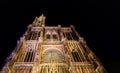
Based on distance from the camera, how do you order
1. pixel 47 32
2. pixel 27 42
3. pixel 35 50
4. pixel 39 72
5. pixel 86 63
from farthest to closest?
pixel 47 32
pixel 27 42
pixel 35 50
pixel 86 63
pixel 39 72

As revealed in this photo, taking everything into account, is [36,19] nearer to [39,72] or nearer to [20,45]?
[20,45]

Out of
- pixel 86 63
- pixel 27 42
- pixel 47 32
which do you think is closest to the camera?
pixel 86 63

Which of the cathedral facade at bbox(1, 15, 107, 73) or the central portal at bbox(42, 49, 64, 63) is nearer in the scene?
the cathedral facade at bbox(1, 15, 107, 73)

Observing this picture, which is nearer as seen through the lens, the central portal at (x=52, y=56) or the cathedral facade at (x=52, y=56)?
the cathedral facade at (x=52, y=56)

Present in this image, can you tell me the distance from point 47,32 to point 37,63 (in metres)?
9.37

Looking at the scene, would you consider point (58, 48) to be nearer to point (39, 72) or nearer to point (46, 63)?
point (46, 63)

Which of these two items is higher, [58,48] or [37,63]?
[58,48]

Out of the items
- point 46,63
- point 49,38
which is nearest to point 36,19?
point 49,38

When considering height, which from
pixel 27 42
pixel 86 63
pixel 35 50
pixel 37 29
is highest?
pixel 37 29

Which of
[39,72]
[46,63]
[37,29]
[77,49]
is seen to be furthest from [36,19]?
[39,72]

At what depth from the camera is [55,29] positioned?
89.2 feet

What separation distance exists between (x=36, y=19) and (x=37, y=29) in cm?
403

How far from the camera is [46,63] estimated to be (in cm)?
1811

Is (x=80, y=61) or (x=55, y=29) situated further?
(x=55, y=29)
